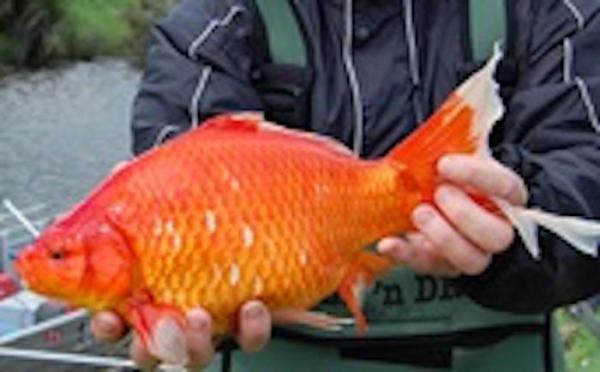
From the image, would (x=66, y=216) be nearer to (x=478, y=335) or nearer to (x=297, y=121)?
(x=297, y=121)

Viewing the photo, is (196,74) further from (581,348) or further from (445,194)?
(581,348)

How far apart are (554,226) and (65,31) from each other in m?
32.6

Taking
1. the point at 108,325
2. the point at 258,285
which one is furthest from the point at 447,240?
the point at 108,325

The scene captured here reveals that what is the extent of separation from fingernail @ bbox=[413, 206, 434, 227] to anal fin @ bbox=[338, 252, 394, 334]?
119mm

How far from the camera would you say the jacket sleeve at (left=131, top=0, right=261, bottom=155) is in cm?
228

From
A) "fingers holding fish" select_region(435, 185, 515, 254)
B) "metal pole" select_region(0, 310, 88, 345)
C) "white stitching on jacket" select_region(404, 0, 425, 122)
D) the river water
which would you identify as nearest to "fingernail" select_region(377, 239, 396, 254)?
"fingers holding fish" select_region(435, 185, 515, 254)

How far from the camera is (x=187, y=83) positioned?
7.59 ft

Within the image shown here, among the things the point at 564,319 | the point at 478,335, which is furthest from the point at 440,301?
the point at 564,319

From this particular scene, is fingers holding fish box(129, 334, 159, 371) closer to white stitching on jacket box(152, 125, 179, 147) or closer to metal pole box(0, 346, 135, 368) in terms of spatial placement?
white stitching on jacket box(152, 125, 179, 147)

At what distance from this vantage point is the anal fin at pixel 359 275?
1.95 metres

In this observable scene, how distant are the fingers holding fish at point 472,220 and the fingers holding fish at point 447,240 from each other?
0.4 inches

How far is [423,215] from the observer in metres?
1.85

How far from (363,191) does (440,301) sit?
49 centimetres

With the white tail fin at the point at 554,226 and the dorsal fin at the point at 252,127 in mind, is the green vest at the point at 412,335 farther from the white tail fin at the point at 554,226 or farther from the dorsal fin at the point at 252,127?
the white tail fin at the point at 554,226
